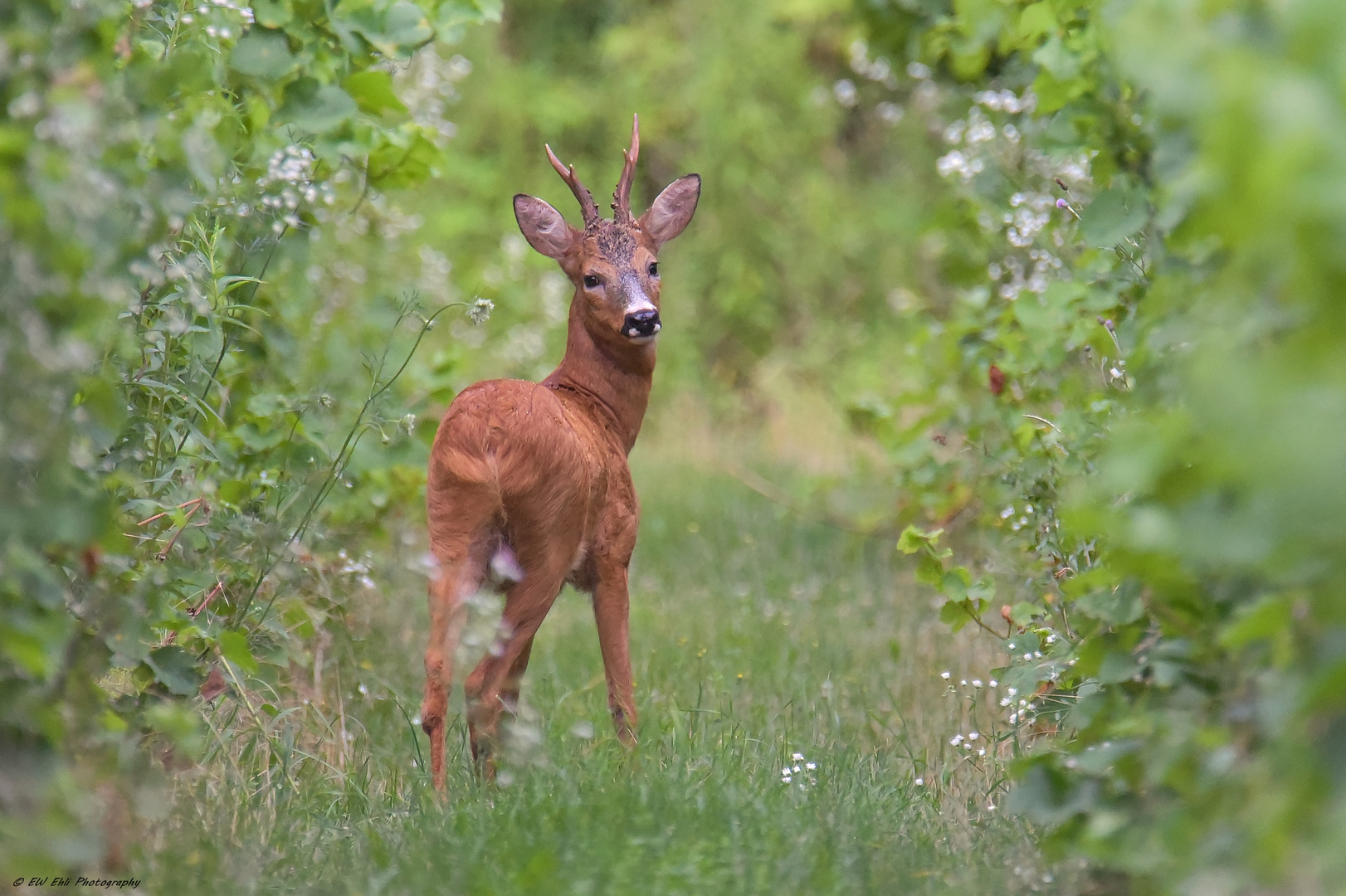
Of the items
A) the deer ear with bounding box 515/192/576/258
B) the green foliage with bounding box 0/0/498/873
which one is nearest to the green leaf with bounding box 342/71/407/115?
the green foliage with bounding box 0/0/498/873

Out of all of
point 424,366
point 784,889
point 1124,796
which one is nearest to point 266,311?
point 424,366

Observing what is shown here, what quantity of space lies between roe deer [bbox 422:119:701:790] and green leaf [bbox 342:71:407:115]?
0.52 metres

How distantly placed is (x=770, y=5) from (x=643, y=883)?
931cm

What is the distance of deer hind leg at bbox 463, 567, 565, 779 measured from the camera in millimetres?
3656

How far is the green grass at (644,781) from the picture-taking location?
2.91 m

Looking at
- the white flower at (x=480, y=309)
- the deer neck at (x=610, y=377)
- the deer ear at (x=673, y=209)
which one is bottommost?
the white flower at (x=480, y=309)

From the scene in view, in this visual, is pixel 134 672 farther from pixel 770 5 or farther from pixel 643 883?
pixel 770 5

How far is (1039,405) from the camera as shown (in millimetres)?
4996

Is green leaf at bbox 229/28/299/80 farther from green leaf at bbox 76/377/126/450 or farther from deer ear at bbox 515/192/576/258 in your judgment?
green leaf at bbox 76/377/126/450

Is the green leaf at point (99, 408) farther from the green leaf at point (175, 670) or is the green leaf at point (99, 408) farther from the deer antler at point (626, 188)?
the deer antler at point (626, 188)

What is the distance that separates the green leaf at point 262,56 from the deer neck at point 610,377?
1.04 m

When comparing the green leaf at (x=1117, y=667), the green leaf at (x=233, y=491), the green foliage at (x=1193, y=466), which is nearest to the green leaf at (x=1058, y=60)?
the green foliage at (x=1193, y=466)

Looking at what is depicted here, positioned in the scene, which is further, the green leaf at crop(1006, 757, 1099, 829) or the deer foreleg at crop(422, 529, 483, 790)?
the deer foreleg at crop(422, 529, 483, 790)

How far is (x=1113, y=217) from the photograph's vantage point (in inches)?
117
